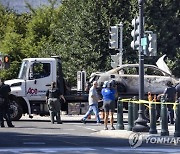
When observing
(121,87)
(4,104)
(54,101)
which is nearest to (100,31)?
(121,87)

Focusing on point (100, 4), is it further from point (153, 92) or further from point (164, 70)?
point (153, 92)

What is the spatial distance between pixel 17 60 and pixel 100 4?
10263 mm

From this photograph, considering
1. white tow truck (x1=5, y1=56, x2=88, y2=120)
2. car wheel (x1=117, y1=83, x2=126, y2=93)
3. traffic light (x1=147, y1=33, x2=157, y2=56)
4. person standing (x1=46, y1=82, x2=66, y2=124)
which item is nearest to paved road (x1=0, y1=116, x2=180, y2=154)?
person standing (x1=46, y1=82, x2=66, y2=124)

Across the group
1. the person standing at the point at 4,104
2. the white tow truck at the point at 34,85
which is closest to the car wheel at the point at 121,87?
the white tow truck at the point at 34,85

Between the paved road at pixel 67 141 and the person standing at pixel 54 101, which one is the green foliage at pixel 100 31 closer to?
the person standing at pixel 54 101

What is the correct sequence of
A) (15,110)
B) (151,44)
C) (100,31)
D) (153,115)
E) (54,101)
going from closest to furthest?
1. (153,115)
2. (151,44)
3. (54,101)
4. (15,110)
5. (100,31)

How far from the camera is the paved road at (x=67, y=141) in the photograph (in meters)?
17.5

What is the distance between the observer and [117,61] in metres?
33.1

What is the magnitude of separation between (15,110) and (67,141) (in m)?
9.83

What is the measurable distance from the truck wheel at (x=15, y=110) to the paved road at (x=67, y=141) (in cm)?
352

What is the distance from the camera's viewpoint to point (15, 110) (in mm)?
29594

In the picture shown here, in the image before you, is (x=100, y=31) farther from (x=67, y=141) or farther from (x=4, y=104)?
(x=67, y=141)

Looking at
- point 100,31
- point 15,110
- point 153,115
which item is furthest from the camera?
point 100,31

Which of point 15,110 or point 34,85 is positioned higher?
point 34,85
